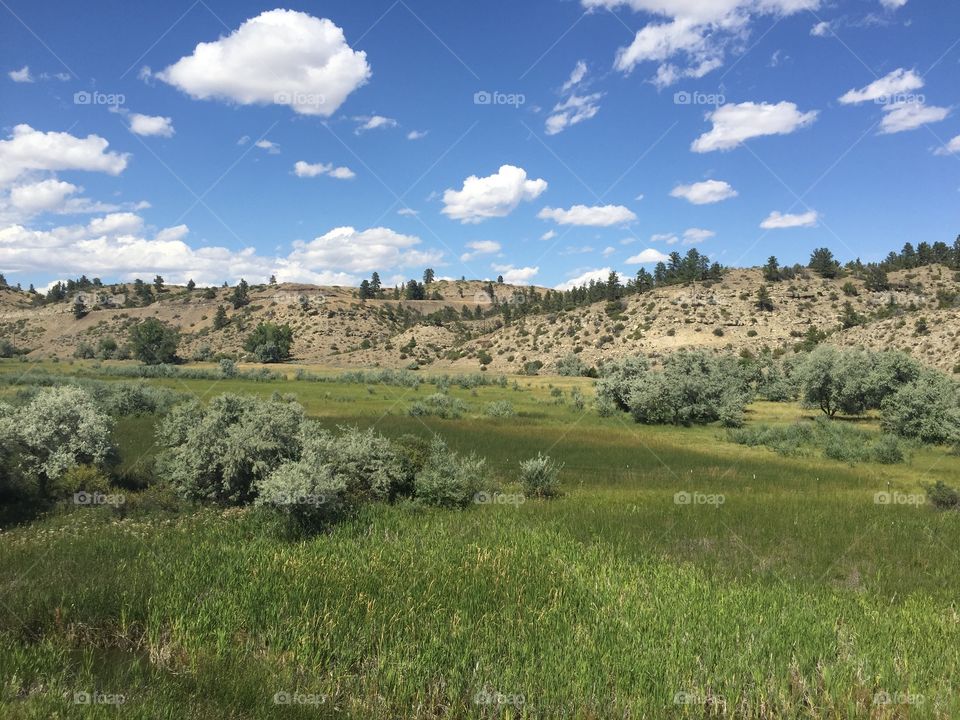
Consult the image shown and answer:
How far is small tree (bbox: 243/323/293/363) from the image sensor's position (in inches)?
4245

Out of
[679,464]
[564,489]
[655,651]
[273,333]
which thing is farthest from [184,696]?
[273,333]

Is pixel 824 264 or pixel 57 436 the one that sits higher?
pixel 824 264

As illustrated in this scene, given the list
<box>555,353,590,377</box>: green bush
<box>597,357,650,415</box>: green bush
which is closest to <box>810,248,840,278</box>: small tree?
<box>555,353,590,377</box>: green bush

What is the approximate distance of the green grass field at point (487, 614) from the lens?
6.71 metres

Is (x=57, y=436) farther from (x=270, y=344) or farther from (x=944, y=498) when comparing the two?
(x=270, y=344)

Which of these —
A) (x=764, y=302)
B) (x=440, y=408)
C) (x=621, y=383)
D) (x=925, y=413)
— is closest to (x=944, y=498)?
(x=925, y=413)

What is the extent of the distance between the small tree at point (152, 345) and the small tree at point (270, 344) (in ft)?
47.0

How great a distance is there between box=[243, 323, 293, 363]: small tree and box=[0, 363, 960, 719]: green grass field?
320 feet

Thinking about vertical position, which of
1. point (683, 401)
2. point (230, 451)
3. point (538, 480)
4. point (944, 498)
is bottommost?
point (944, 498)

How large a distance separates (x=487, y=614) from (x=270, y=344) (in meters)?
106

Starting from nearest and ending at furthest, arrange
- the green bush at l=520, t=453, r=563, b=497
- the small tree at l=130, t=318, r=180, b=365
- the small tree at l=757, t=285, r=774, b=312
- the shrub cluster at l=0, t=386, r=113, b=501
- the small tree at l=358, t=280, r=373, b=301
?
the shrub cluster at l=0, t=386, r=113, b=501 → the green bush at l=520, t=453, r=563, b=497 → the small tree at l=757, t=285, r=774, b=312 → the small tree at l=130, t=318, r=180, b=365 → the small tree at l=358, t=280, r=373, b=301

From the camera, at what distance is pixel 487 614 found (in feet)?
28.8

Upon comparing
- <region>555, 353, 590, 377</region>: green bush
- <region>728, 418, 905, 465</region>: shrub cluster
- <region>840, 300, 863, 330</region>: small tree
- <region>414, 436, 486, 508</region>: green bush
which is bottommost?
<region>728, 418, 905, 465</region>: shrub cluster

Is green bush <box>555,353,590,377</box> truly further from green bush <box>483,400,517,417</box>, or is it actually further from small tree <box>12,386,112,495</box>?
small tree <box>12,386,112,495</box>
